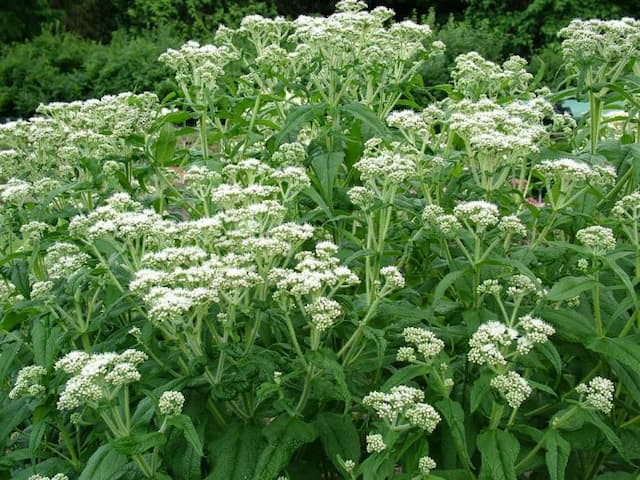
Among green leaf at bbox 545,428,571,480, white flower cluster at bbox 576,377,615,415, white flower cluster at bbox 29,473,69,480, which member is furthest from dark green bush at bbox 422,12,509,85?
white flower cluster at bbox 29,473,69,480

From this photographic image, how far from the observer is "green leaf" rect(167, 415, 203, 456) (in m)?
2.87

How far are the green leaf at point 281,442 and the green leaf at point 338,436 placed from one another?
0.13m

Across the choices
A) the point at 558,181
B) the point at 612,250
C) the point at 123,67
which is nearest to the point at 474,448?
the point at 612,250

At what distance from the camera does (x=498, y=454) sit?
3006 millimetres

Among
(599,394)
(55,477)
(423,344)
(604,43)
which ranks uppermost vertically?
(604,43)

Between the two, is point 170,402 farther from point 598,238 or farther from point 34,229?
point 598,238

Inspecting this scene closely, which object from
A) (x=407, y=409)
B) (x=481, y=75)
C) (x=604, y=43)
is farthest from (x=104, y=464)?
(x=604, y=43)

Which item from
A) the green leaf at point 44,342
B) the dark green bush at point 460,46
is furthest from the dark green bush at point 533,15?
the green leaf at point 44,342

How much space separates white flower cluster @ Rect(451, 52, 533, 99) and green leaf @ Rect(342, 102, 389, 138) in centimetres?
89

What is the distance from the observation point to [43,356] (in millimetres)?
3564

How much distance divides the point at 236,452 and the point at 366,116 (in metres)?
2.03

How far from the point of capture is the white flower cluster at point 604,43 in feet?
13.6

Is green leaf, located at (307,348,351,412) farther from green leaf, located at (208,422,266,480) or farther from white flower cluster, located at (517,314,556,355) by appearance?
white flower cluster, located at (517,314,556,355)

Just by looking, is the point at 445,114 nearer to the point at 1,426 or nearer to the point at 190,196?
the point at 190,196
